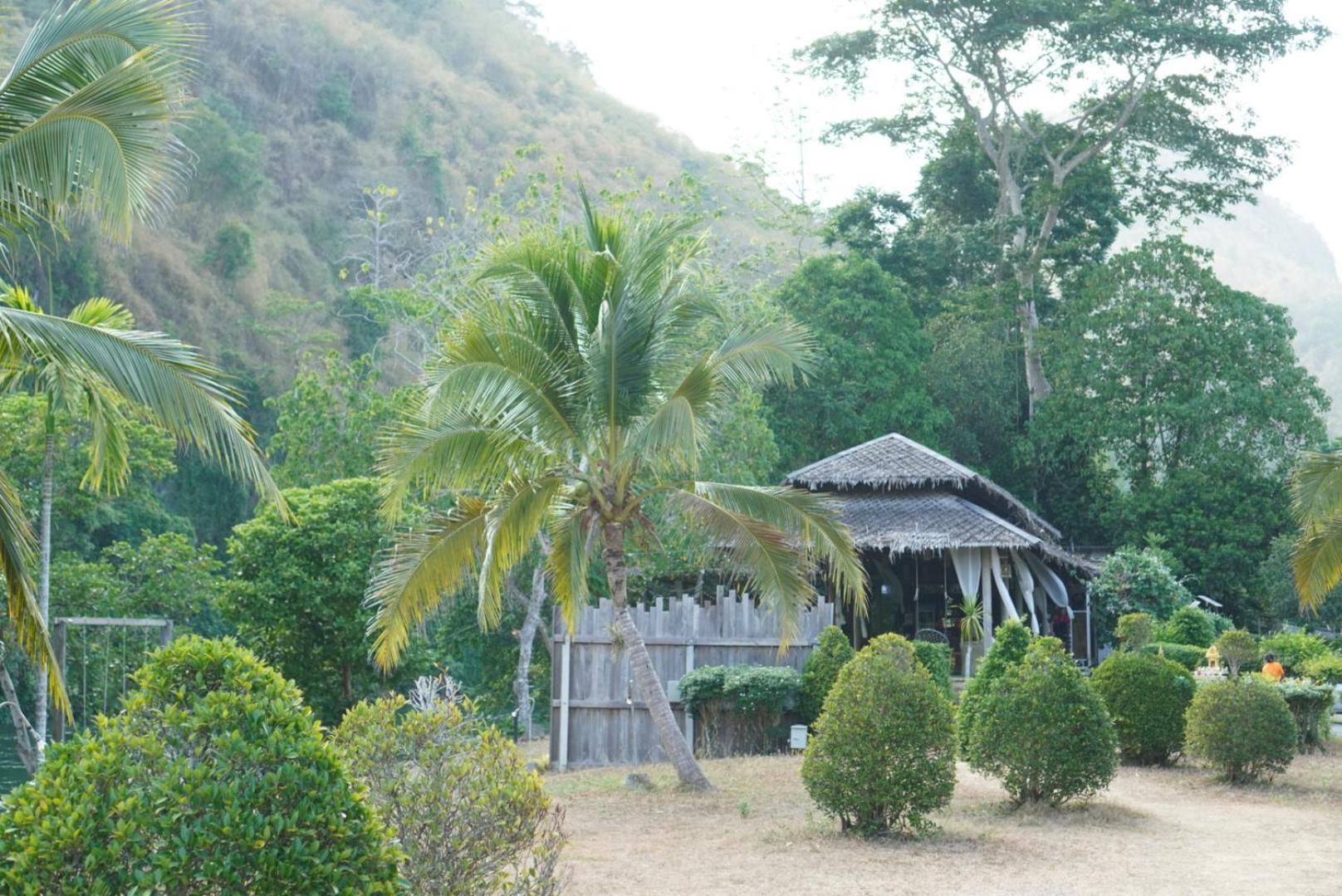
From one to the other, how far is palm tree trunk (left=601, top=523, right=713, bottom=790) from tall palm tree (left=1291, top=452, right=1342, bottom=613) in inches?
251

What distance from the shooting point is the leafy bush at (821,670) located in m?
15.4

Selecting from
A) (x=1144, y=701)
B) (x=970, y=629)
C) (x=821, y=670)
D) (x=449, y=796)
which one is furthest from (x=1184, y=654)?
(x=449, y=796)

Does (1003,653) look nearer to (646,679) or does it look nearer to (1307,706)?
(1307,706)

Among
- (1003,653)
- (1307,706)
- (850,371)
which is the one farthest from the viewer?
(850,371)

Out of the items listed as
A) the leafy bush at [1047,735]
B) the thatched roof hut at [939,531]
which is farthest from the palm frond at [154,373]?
the thatched roof hut at [939,531]

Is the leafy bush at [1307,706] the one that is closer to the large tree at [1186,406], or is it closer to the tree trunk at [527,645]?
the tree trunk at [527,645]

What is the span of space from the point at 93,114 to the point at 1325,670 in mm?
18288

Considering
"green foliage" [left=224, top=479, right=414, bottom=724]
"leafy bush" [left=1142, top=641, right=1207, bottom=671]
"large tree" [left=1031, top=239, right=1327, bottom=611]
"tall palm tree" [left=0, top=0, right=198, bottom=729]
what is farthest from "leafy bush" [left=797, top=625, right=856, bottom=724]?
"large tree" [left=1031, top=239, right=1327, bottom=611]

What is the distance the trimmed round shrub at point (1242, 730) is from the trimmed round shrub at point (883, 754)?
4113 mm

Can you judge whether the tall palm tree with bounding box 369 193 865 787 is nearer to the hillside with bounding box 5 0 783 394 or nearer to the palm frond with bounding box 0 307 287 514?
the palm frond with bounding box 0 307 287 514

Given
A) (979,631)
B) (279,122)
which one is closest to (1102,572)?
(979,631)

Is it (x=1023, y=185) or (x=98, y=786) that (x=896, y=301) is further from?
(x=98, y=786)

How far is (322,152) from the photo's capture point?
49.5m

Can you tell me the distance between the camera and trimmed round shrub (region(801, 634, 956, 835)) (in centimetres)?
977
